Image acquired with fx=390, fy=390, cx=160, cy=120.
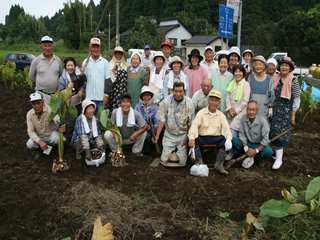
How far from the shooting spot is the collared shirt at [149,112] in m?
5.30

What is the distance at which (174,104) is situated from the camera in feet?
16.3

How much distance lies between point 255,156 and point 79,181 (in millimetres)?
2301

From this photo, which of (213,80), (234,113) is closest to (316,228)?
(234,113)

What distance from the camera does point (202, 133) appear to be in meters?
4.84

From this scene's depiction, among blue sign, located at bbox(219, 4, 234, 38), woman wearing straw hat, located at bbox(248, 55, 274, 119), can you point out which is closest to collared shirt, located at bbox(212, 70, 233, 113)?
woman wearing straw hat, located at bbox(248, 55, 274, 119)

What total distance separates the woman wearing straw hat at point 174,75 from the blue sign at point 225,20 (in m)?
3.33

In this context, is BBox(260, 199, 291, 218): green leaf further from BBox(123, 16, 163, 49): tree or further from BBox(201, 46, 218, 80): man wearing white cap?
BBox(123, 16, 163, 49): tree

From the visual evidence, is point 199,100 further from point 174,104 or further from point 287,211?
point 287,211

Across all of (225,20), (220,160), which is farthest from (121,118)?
(225,20)

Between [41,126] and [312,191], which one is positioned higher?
[41,126]

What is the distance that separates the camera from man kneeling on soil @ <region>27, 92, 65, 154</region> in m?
4.89

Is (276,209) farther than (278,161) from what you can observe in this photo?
No

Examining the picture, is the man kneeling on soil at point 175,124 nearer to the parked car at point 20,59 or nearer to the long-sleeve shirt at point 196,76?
the long-sleeve shirt at point 196,76

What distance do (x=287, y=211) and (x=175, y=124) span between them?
6.97ft
